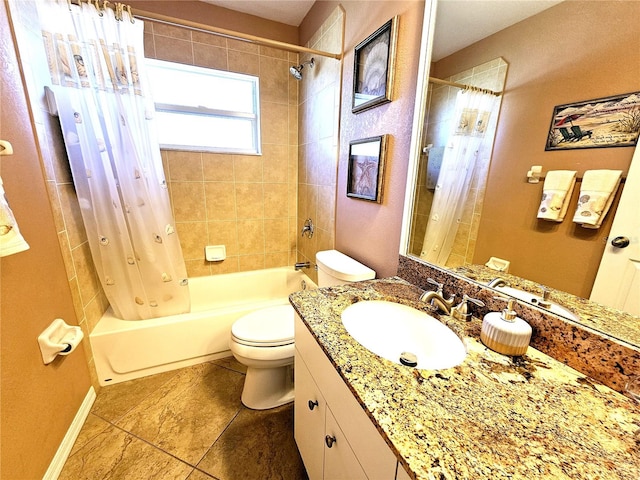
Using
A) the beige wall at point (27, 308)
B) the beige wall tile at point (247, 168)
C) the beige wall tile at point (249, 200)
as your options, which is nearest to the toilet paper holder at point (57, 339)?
the beige wall at point (27, 308)

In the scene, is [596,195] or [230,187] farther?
[230,187]

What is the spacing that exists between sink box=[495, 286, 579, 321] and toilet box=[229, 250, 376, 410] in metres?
0.65

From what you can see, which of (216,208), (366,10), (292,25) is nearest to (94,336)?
(216,208)

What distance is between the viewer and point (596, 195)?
1.93 ft

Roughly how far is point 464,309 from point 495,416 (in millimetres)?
397

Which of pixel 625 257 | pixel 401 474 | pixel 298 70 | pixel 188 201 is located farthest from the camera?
pixel 188 201

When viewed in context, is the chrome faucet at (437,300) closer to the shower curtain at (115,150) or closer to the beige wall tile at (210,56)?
the shower curtain at (115,150)

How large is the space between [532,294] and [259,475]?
1294 millimetres

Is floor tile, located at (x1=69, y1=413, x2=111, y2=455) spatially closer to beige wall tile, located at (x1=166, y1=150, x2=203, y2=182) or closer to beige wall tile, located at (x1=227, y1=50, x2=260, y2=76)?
beige wall tile, located at (x1=166, y1=150, x2=203, y2=182)

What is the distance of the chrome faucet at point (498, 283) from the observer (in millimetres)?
821

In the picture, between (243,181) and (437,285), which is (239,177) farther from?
(437,285)

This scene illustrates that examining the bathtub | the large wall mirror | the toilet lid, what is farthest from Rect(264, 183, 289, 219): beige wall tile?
the large wall mirror

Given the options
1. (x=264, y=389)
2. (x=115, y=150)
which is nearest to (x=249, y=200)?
(x=115, y=150)

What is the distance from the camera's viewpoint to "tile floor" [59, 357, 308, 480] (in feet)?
3.74
